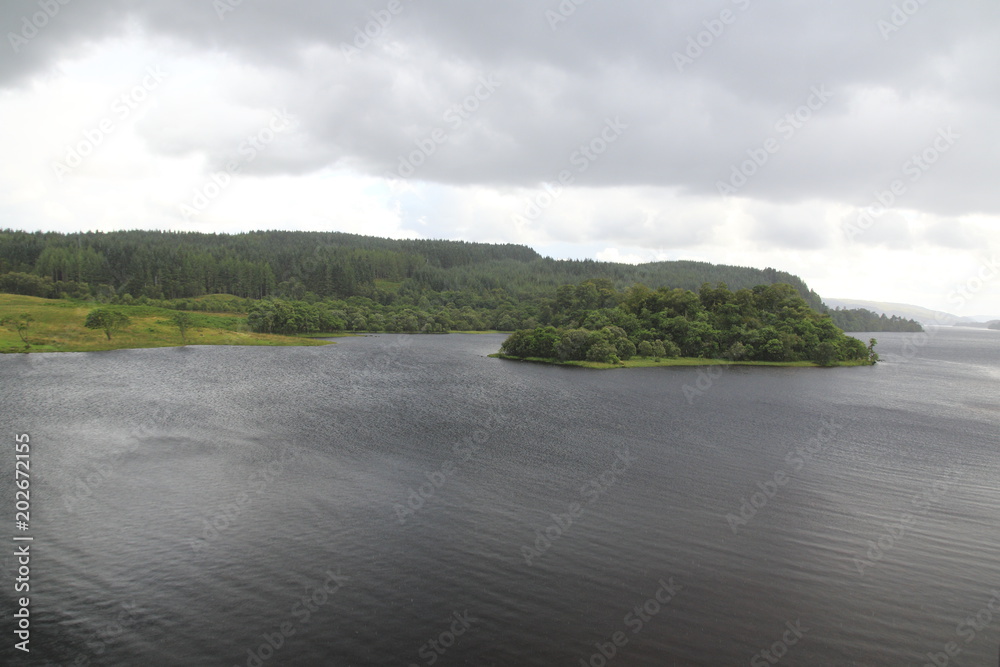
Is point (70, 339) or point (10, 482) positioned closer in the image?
point (10, 482)

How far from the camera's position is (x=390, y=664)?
732 inches

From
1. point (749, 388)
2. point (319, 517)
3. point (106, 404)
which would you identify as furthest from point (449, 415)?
point (749, 388)

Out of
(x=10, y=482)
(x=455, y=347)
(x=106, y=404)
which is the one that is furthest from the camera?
(x=455, y=347)

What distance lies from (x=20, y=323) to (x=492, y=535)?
400 ft

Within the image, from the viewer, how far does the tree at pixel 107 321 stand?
373ft

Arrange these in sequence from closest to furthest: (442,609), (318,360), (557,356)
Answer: (442,609)
(318,360)
(557,356)

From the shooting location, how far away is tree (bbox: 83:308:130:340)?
373 ft

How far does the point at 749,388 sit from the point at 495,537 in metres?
68.3

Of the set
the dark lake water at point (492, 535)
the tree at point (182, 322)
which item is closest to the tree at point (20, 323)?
the tree at point (182, 322)

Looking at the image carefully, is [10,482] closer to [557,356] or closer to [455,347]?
[557,356]

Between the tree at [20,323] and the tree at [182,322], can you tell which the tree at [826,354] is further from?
the tree at [20,323]

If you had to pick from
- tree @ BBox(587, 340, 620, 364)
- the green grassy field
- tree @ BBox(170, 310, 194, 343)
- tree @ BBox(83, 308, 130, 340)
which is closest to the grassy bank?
tree @ BBox(587, 340, 620, 364)

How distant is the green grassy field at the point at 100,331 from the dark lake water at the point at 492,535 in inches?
2167

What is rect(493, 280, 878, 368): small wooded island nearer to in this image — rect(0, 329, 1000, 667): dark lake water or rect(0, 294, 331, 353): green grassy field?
rect(0, 329, 1000, 667): dark lake water
